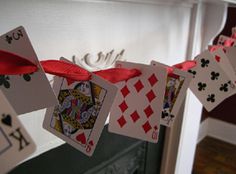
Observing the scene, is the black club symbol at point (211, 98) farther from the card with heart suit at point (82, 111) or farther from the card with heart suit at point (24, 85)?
the card with heart suit at point (24, 85)

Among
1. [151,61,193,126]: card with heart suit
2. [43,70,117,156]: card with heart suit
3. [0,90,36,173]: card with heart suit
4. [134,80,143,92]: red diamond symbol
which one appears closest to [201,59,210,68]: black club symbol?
[151,61,193,126]: card with heart suit

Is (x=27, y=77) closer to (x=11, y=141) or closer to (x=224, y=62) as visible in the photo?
(x=11, y=141)

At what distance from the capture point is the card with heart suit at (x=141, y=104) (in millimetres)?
627

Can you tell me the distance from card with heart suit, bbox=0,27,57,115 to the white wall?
0.18 meters

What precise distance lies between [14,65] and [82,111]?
0.16m

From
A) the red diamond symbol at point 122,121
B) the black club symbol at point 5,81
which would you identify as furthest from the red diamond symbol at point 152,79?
the black club symbol at point 5,81

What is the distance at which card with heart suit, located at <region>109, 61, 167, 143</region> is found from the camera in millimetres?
627

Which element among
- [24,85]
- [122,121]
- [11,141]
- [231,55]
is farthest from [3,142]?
[231,55]

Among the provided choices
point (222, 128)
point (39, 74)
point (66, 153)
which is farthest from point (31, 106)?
point (222, 128)

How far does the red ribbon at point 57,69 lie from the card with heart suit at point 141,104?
32 millimetres

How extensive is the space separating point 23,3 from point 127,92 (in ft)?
1.02

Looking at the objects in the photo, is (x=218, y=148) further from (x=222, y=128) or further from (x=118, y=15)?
(x=118, y=15)

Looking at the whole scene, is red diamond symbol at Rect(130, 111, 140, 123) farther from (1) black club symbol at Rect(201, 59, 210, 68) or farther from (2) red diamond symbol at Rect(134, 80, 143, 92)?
(1) black club symbol at Rect(201, 59, 210, 68)

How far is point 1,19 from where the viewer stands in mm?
566
